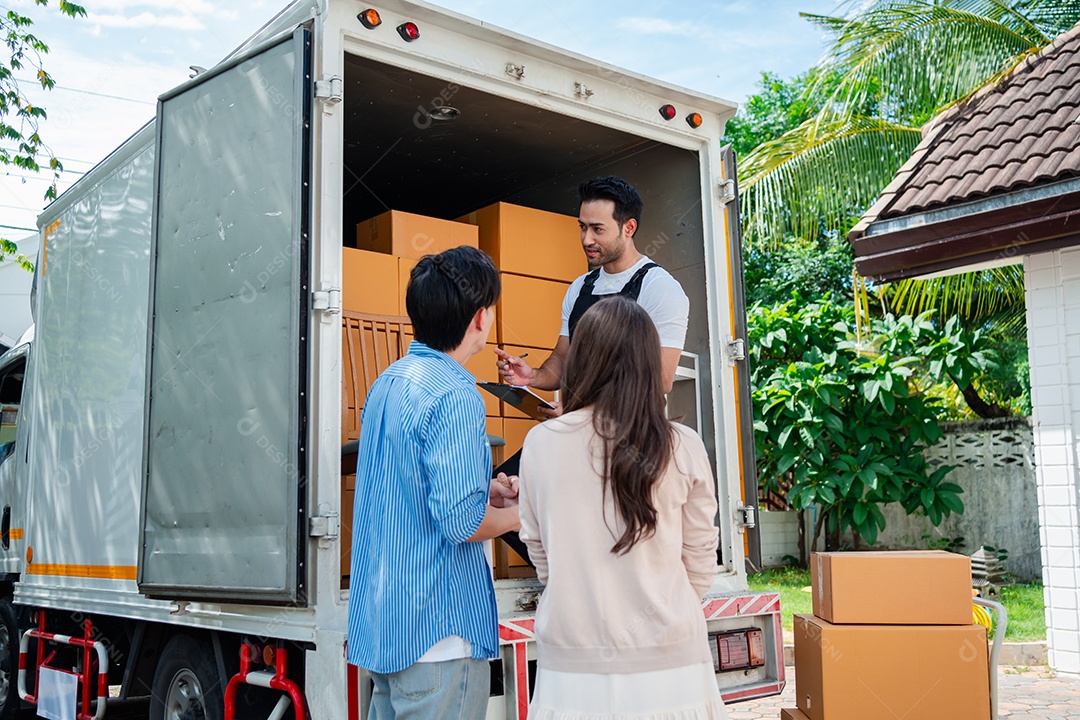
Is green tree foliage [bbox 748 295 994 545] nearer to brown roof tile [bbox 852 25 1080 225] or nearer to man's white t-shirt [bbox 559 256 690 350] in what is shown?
brown roof tile [bbox 852 25 1080 225]

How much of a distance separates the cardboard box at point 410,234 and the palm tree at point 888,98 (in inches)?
262

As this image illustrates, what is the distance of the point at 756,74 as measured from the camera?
26.2m

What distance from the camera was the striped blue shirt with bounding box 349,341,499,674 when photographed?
2.28 m

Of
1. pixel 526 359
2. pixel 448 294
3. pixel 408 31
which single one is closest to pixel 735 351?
pixel 526 359

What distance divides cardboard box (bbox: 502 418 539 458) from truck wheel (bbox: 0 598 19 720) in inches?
133

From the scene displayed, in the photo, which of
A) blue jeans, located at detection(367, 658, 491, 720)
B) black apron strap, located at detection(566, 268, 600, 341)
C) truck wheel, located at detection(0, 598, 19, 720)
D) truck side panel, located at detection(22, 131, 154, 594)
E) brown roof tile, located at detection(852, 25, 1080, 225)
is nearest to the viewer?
blue jeans, located at detection(367, 658, 491, 720)

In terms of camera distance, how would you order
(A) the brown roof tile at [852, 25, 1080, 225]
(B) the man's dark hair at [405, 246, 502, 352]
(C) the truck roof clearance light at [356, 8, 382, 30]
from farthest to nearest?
1. (A) the brown roof tile at [852, 25, 1080, 225]
2. (C) the truck roof clearance light at [356, 8, 382, 30]
3. (B) the man's dark hair at [405, 246, 502, 352]

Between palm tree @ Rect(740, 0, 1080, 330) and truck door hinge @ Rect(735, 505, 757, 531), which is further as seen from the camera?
palm tree @ Rect(740, 0, 1080, 330)

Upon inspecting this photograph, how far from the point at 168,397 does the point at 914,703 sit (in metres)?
2.85

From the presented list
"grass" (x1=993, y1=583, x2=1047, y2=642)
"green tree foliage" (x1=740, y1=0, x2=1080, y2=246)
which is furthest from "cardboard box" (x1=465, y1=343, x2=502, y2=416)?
"green tree foliage" (x1=740, y1=0, x2=1080, y2=246)

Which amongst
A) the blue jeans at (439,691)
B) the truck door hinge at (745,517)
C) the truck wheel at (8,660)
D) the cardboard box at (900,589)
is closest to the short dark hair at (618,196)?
the truck door hinge at (745,517)

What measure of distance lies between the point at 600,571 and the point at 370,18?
2140 millimetres

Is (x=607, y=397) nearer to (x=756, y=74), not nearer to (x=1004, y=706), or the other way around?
(x=1004, y=706)

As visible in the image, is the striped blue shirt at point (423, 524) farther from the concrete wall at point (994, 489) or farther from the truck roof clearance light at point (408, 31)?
the concrete wall at point (994, 489)
